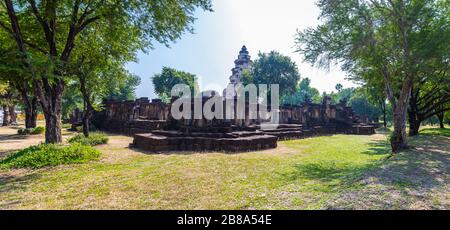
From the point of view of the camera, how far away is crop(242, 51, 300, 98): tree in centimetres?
4866

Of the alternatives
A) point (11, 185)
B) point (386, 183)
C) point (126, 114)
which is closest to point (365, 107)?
point (126, 114)

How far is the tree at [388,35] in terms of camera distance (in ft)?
32.0

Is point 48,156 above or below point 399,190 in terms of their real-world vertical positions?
above

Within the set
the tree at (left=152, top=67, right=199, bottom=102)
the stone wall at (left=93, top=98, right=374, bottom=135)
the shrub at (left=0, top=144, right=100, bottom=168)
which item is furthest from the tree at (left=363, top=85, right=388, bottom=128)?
the tree at (left=152, top=67, right=199, bottom=102)

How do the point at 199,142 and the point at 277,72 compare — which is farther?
the point at 277,72

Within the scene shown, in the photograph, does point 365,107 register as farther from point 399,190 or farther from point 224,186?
point 224,186

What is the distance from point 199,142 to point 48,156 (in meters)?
6.40

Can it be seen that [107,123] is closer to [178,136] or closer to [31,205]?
[178,136]

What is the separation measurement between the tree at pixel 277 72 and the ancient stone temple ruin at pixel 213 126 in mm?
19405

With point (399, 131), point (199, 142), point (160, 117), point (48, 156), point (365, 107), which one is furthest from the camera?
point (365, 107)

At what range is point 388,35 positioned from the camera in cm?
1078

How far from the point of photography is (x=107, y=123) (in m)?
24.0

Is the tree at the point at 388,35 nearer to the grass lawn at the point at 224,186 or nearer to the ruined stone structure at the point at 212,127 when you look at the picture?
the grass lawn at the point at 224,186

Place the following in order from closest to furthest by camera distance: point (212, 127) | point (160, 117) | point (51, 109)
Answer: point (51, 109), point (212, 127), point (160, 117)
